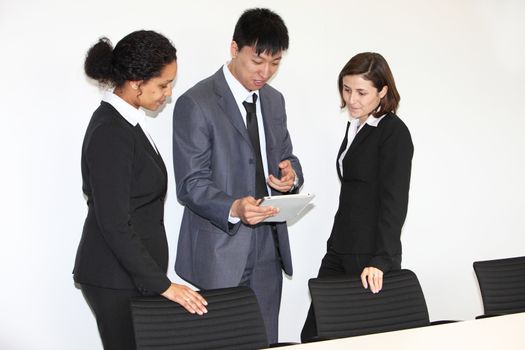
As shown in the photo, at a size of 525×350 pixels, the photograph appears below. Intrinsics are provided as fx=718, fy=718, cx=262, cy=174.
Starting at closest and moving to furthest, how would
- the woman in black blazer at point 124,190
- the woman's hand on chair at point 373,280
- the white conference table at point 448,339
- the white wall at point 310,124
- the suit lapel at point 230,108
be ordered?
1. the white conference table at point 448,339
2. the woman in black blazer at point 124,190
3. the woman's hand on chair at point 373,280
4. the suit lapel at point 230,108
5. the white wall at point 310,124

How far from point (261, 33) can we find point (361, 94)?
554 millimetres

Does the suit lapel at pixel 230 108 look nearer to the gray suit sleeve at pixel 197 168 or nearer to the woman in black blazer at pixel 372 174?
the gray suit sleeve at pixel 197 168

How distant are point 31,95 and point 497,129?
3029 mm

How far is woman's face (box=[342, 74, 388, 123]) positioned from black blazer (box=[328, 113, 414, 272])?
8 centimetres

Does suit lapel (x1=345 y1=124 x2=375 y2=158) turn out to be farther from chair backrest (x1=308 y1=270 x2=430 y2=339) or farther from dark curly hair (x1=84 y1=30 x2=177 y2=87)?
dark curly hair (x1=84 y1=30 x2=177 y2=87)

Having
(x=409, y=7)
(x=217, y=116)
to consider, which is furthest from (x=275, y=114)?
(x=409, y=7)

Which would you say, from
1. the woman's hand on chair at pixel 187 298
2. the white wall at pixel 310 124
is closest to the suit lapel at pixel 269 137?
the white wall at pixel 310 124

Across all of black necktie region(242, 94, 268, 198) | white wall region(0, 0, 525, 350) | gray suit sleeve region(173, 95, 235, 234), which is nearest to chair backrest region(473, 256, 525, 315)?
black necktie region(242, 94, 268, 198)

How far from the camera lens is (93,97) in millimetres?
3695

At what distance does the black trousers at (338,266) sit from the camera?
335 centimetres

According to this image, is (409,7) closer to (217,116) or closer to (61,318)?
(217,116)

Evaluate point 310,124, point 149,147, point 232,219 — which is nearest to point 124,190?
point 149,147

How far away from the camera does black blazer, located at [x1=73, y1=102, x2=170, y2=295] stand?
2605mm

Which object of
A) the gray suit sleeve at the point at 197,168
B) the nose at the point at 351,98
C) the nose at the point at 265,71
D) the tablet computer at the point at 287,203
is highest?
the nose at the point at 265,71
